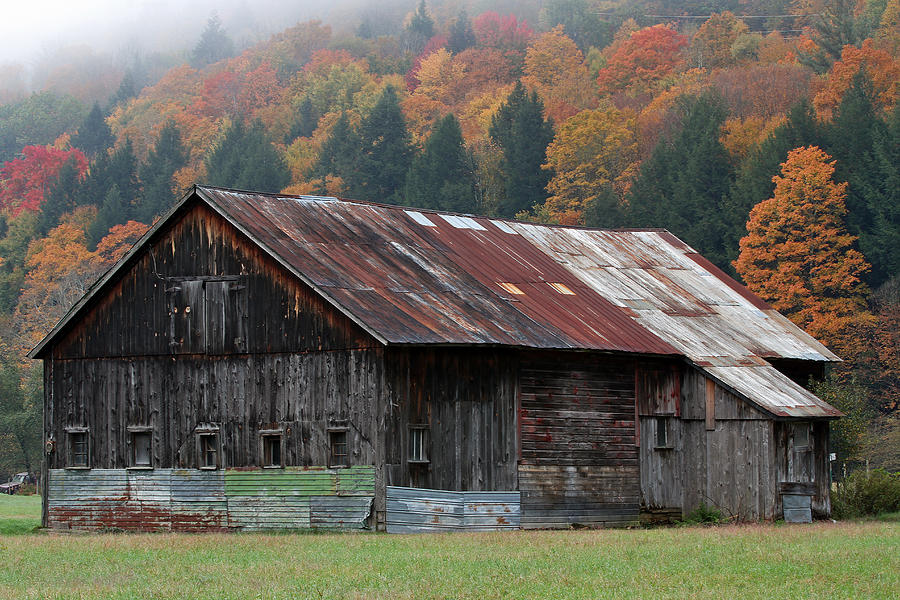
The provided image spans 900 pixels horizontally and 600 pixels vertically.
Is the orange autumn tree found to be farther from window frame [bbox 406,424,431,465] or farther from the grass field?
window frame [bbox 406,424,431,465]

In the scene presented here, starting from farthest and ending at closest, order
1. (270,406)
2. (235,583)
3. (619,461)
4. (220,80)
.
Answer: (220,80) < (619,461) < (270,406) < (235,583)

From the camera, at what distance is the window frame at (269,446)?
3381cm

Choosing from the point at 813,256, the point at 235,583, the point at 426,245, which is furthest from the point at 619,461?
the point at 813,256

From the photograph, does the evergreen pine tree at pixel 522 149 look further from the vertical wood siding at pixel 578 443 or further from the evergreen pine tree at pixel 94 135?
the evergreen pine tree at pixel 94 135

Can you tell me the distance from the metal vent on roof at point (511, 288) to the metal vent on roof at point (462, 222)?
440 cm

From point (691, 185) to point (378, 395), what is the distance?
181 ft

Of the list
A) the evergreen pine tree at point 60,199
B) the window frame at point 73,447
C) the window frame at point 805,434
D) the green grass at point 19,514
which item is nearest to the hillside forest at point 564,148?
the evergreen pine tree at point 60,199

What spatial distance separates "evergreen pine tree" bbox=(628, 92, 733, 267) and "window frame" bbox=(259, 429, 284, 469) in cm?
4967

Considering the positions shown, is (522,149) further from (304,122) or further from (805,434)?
(805,434)

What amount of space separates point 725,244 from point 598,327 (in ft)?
144

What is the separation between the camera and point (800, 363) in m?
43.3

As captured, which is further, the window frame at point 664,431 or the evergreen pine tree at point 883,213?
the evergreen pine tree at point 883,213

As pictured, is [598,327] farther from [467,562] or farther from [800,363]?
[467,562]

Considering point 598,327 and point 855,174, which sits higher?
point 855,174
